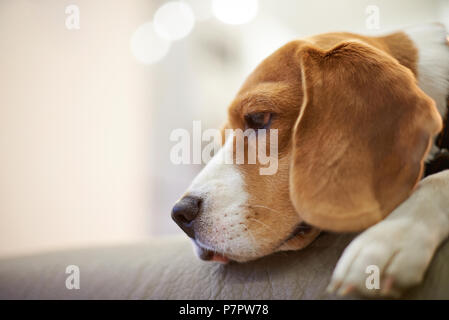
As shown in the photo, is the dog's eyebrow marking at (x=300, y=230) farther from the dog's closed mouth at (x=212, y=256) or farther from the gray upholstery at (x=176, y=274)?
the dog's closed mouth at (x=212, y=256)

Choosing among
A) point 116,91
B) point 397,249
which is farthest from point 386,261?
point 116,91

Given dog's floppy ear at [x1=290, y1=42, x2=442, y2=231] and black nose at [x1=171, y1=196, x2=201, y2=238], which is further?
black nose at [x1=171, y1=196, x2=201, y2=238]

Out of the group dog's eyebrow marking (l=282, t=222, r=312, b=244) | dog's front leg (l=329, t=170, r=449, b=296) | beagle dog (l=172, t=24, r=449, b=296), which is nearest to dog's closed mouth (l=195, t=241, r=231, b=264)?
beagle dog (l=172, t=24, r=449, b=296)

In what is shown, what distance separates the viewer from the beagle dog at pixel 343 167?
0.58m

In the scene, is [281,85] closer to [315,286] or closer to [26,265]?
[315,286]

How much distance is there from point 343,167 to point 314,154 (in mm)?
64

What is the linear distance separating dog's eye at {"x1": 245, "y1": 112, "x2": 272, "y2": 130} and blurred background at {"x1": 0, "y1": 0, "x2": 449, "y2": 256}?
0.44 metres

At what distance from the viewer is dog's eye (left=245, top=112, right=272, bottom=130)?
880 millimetres

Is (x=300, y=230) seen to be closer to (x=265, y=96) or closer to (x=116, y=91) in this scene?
(x=265, y=96)

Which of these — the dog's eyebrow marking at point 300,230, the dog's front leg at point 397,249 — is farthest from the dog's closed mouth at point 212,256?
the dog's front leg at point 397,249

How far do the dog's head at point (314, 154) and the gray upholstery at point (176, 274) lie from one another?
0.05 meters

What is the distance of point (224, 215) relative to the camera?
2.68 ft

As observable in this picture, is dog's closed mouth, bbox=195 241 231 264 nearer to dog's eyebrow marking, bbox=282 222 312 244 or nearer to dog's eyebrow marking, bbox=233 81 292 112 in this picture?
dog's eyebrow marking, bbox=282 222 312 244
